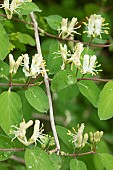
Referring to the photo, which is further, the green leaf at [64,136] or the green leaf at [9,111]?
the green leaf at [64,136]

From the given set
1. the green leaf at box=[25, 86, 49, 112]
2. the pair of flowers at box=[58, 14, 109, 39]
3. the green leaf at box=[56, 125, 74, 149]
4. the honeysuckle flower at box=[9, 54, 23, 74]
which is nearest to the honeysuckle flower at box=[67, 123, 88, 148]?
the green leaf at box=[56, 125, 74, 149]

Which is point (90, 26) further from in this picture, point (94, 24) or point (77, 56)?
point (77, 56)

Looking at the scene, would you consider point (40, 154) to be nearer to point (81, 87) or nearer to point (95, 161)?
point (81, 87)

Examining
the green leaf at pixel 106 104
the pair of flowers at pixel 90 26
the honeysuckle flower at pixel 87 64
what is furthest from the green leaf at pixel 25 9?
the green leaf at pixel 106 104

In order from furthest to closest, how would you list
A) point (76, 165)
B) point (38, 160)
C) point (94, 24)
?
point (94, 24), point (76, 165), point (38, 160)

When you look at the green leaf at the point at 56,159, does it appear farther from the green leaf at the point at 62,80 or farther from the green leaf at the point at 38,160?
the green leaf at the point at 62,80

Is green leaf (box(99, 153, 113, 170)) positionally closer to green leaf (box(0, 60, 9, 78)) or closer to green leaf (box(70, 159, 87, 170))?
green leaf (box(70, 159, 87, 170))

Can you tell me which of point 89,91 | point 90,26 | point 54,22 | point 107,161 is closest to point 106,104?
point 89,91
